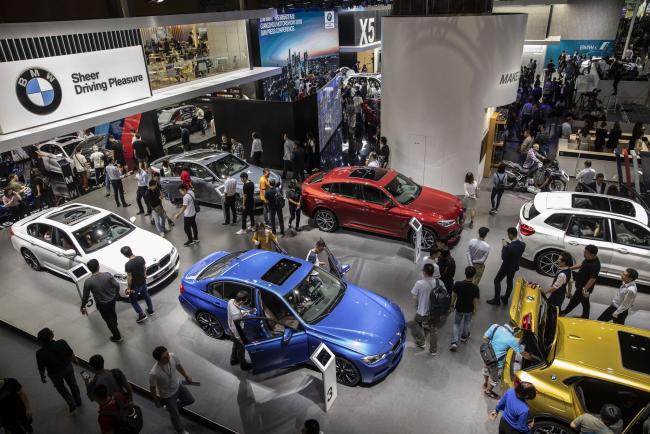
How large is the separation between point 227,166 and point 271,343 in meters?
7.33

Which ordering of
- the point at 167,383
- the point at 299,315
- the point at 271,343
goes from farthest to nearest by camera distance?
the point at 299,315 < the point at 271,343 < the point at 167,383

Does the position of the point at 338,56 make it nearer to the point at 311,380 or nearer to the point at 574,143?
the point at 574,143

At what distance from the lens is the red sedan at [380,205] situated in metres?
9.55

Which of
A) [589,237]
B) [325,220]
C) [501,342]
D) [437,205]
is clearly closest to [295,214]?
[325,220]

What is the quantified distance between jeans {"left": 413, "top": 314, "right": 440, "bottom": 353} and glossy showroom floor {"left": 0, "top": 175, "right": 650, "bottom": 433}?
165 mm

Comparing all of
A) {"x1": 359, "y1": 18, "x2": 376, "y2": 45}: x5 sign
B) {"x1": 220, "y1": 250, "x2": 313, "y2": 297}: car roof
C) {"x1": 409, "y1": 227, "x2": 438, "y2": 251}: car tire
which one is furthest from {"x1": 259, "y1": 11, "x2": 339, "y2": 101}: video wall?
{"x1": 220, "y1": 250, "x2": 313, "y2": 297}: car roof

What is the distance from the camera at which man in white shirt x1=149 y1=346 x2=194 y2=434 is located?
5.11 meters

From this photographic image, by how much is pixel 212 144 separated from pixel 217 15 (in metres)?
5.08

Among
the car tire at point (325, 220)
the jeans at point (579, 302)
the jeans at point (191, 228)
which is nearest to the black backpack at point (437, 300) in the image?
the jeans at point (579, 302)

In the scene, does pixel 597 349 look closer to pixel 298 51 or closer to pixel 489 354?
pixel 489 354

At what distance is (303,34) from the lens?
75.1 feet

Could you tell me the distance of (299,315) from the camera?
6.25m

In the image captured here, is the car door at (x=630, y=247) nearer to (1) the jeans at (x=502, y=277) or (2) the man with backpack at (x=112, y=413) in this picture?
(1) the jeans at (x=502, y=277)

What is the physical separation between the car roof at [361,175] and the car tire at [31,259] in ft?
22.5
